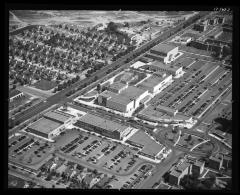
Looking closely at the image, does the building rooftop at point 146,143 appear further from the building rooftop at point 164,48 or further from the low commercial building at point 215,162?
the building rooftop at point 164,48

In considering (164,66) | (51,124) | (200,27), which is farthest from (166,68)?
(51,124)

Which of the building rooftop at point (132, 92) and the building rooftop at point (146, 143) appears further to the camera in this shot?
the building rooftop at point (132, 92)

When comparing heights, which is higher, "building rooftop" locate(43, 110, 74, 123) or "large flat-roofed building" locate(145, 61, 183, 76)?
"large flat-roofed building" locate(145, 61, 183, 76)

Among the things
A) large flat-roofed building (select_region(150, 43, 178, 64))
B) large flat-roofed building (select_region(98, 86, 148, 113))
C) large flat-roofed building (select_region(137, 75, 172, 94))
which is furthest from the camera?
large flat-roofed building (select_region(150, 43, 178, 64))

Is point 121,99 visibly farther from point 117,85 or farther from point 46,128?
point 46,128

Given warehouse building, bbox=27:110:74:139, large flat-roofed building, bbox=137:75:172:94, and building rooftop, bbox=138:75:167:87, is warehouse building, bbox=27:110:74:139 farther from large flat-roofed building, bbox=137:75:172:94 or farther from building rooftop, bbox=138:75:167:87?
building rooftop, bbox=138:75:167:87

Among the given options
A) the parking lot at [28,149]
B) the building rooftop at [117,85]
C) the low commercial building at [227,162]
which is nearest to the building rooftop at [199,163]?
the low commercial building at [227,162]

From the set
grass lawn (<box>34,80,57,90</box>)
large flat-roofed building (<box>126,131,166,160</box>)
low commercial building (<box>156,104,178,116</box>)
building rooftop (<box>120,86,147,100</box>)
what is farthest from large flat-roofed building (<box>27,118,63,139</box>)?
low commercial building (<box>156,104,178,116</box>)

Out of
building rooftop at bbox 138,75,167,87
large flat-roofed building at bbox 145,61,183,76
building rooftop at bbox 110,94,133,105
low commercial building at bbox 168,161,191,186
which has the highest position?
large flat-roofed building at bbox 145,61,183,76
